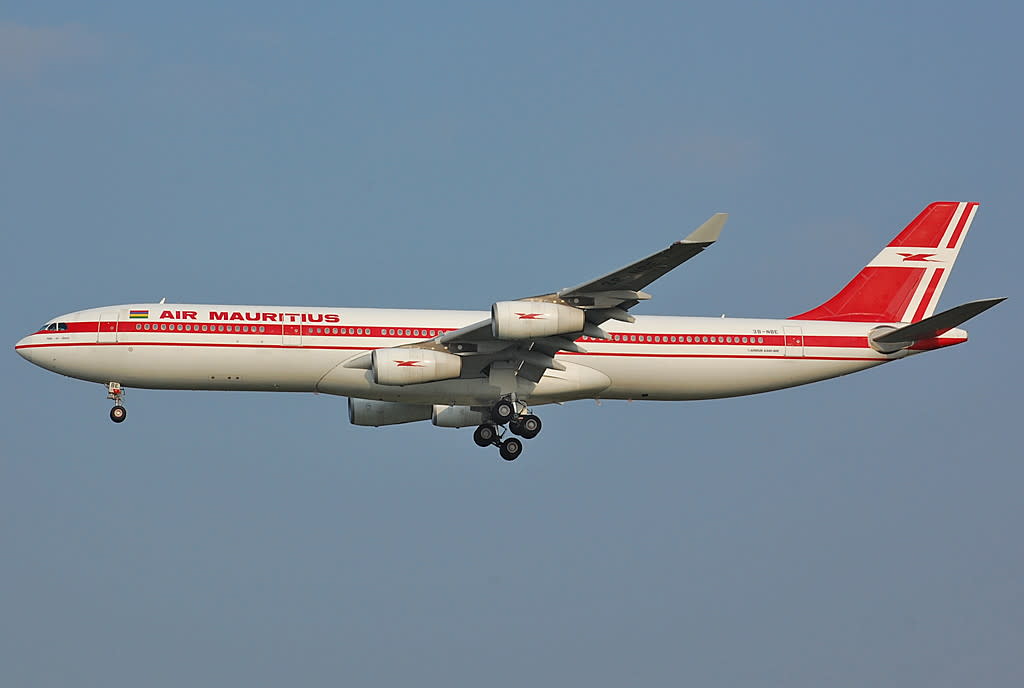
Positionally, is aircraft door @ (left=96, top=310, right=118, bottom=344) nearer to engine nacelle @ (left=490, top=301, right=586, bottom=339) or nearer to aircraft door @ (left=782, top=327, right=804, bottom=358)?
engine nacelle @ (left=490, top=301, right=586, bottom=339)

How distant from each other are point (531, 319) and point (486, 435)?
7.29 metres

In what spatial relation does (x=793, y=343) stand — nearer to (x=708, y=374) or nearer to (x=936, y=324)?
(x=708, y=374)

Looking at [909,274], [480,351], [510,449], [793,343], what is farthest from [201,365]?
[909,274]

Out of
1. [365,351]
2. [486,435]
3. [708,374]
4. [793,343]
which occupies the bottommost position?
[486,435]

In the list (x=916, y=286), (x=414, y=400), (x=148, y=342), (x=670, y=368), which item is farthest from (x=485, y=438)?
(x=916, y=286)

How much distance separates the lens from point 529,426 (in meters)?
49.9

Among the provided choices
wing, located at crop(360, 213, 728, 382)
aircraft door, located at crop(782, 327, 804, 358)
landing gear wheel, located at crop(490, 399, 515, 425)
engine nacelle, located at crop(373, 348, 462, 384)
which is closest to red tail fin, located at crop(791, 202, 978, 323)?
aircraft door, located at crop(782, 327, 804, 358)

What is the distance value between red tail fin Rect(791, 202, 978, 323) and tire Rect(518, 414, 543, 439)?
35.4ft

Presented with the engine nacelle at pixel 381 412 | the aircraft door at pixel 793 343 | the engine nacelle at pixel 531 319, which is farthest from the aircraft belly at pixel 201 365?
the aircraft door at pixel 793 343

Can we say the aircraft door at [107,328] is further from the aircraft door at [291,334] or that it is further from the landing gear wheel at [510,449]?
the landing gear wheel at [510,449]

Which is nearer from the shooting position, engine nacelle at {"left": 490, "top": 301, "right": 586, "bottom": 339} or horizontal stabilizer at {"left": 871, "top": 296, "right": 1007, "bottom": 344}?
engine nacelle at {"left": 490, "top": 301, "right": 586, "bottom": 339}

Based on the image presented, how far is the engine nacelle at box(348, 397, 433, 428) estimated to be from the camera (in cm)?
5300

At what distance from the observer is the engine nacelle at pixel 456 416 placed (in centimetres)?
5297

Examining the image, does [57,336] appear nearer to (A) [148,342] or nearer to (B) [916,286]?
(A) [148,342]
